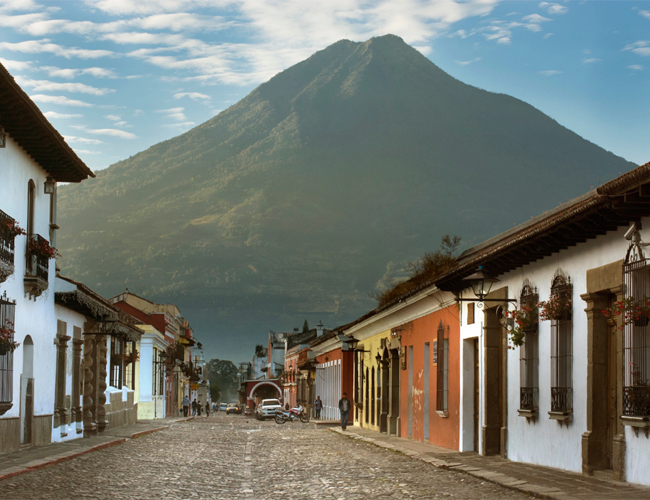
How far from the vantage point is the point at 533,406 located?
15.3m

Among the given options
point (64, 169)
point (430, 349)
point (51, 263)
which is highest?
point (64, 169)

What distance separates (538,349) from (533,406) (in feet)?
3.10

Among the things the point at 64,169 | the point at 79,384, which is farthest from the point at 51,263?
the point at 79,384

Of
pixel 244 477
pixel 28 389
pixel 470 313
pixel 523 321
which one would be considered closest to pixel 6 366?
pixel 28 389

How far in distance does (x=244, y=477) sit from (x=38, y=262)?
26.1 feet

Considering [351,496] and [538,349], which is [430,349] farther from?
[351,496]

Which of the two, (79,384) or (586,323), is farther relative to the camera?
(79,384)

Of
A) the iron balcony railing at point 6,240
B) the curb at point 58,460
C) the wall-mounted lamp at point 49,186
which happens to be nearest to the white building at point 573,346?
the curb at point 58,460

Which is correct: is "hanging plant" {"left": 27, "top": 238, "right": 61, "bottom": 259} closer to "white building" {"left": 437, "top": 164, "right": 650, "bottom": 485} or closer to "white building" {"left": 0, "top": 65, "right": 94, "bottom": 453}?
"white building" {"left": 0, "top": 65, "right": 94, "bottom": 453}

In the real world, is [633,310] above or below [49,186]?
below

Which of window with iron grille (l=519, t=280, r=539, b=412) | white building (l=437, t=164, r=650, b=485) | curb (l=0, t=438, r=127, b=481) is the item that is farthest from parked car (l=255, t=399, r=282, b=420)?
window with iron grille (l=519, t=280, r=539, b=412)

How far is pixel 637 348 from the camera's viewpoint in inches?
448

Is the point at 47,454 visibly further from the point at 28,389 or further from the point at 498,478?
the point at 498,478

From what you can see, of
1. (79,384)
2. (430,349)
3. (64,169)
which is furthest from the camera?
(79,384)
